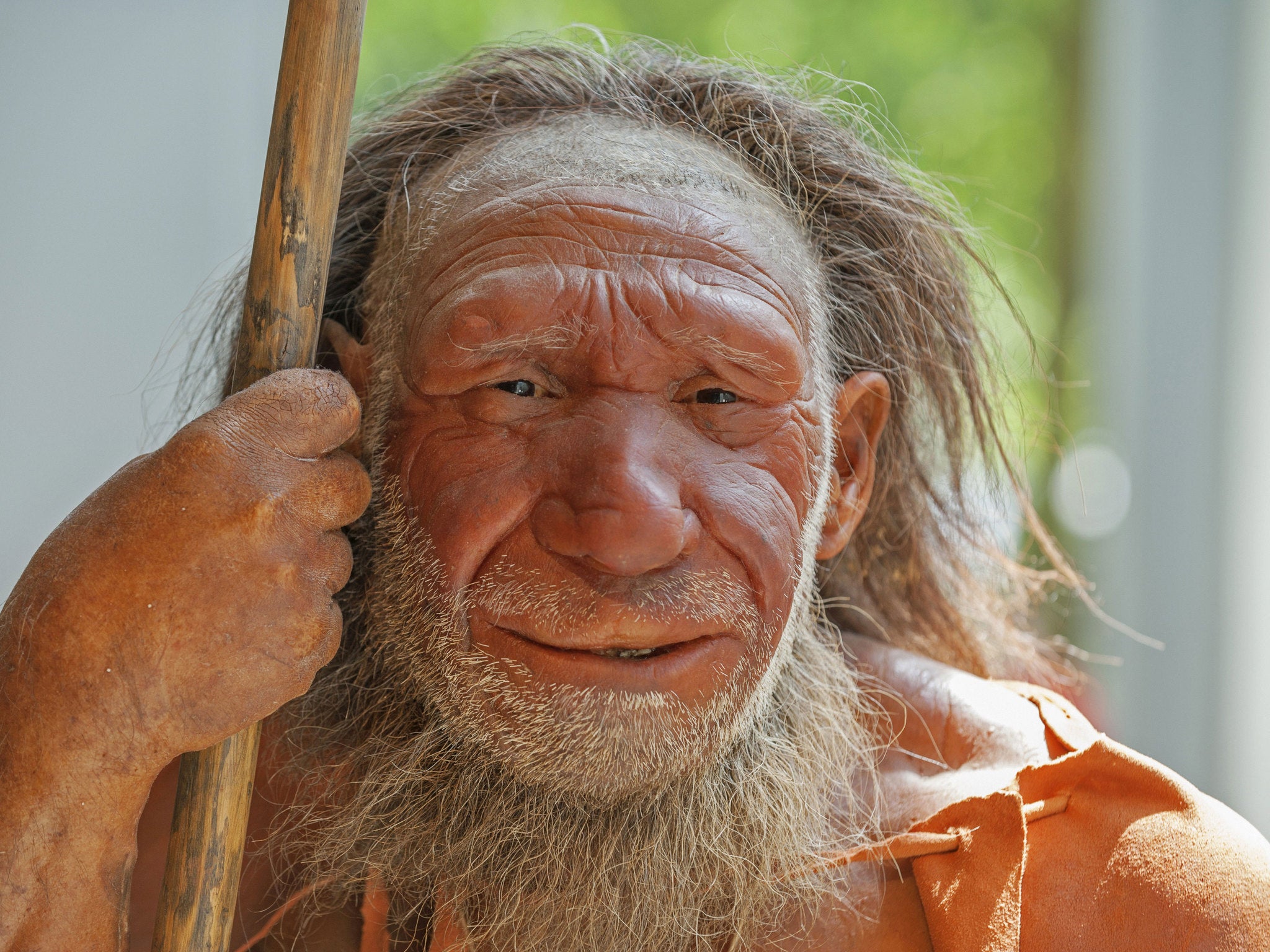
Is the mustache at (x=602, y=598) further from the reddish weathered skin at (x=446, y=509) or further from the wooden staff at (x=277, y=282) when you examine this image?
the wooden staff at (x=277, y=282)

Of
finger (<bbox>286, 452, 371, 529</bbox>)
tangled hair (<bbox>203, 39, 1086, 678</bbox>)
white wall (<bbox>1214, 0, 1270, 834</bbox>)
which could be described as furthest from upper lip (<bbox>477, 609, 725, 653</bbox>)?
white wall (<bbox>1214, 0, 1270, 834</bbox>)

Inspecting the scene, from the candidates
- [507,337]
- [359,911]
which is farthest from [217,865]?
[507,337]

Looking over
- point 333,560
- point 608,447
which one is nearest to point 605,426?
point 608,447

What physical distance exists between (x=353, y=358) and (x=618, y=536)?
2.05 feet

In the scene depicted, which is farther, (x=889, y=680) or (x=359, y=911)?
(x=889, y=680)

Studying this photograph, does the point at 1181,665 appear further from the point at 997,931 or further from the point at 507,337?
the point at 507,337

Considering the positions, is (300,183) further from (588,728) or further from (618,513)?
(588,728)

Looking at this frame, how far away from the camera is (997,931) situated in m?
1.37

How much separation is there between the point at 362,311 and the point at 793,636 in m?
0.82

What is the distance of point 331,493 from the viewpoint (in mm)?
1257

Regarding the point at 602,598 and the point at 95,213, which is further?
the point at 95,213

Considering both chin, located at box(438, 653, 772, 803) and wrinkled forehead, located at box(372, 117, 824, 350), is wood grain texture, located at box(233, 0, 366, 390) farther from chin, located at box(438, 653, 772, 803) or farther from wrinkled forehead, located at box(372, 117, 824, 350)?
chin, located at box(438, 653, 772, 803)

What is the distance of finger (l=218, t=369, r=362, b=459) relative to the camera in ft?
3.96

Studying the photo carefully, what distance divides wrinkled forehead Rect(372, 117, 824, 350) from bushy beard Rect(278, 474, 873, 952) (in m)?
0.35
